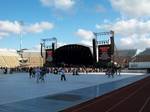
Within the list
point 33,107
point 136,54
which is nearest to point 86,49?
point 136,54

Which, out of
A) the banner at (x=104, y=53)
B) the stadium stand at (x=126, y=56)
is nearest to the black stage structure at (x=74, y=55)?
the banner at (x=104, y=53)

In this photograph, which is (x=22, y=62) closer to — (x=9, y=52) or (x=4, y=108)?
(x=9, y=52)

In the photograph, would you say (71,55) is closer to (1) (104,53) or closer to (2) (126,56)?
(1) (104,53)

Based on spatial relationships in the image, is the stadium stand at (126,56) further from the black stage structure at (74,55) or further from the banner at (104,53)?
the banner at (104,53)

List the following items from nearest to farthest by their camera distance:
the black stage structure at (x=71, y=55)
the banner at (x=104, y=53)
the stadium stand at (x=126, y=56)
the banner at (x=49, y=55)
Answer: the banner at (x=104, y=53) → the banner at (x=49, y=55) → the black stage structure at (x=71, y=55) → the stadium stand at (x=126, y=56)

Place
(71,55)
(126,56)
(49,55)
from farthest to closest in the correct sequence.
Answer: (126,56), (71,55), (49,55)

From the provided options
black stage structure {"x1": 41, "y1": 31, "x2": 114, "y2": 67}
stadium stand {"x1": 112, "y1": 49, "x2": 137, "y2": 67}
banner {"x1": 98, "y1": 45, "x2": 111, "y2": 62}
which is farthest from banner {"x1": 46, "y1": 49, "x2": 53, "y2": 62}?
stadium stand {"x1": 112, "y1": 49, "x2": 137, "y2": 67}

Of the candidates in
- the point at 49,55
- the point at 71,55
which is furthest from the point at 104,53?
the point at 71,55

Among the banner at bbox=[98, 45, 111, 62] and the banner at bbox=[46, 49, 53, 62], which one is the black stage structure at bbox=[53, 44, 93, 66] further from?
the banner at bbox=[98, 45, 111, 62]

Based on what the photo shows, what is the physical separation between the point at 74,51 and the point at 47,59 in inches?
477

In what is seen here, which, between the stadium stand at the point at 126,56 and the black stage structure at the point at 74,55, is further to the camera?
the stadium stand at the point at 126,56

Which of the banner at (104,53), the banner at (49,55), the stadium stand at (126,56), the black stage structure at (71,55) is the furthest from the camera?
the stadium stand at (126,56)

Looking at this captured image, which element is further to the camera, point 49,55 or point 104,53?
point 49,55

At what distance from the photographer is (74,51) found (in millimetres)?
114562
